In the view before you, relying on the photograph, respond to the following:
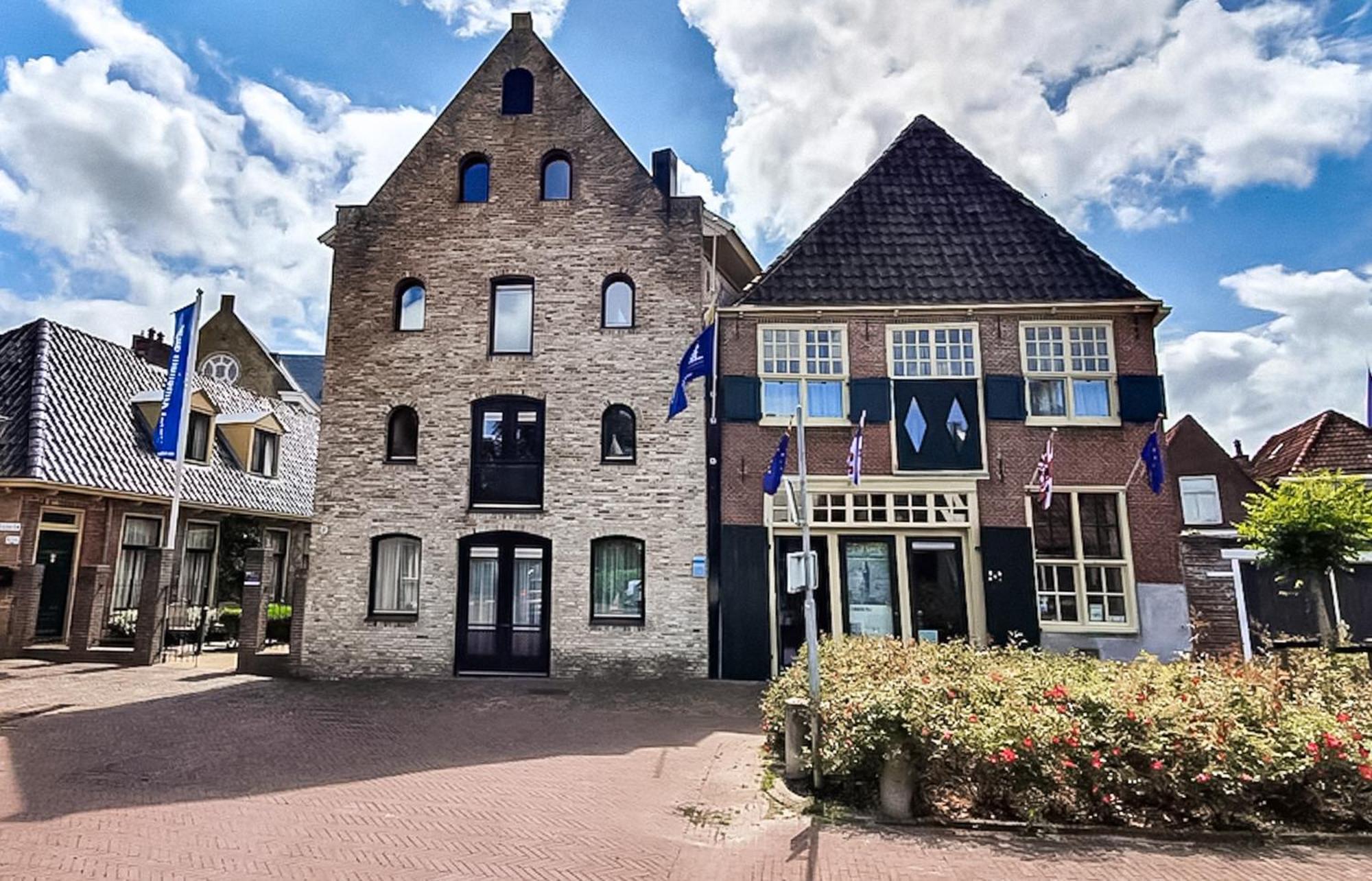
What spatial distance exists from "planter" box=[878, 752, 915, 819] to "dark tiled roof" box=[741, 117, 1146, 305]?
10346mm

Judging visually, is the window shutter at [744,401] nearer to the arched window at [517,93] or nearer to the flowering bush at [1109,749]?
the arched window at [517,93]

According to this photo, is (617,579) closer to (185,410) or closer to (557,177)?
(557,177)

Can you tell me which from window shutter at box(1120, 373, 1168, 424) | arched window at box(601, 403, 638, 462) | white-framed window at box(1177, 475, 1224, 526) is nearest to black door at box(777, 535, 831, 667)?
arched window at box(601, 403, 638, 462)

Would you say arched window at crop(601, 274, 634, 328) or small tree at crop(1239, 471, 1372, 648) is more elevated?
arched window at crop(601, 274, 634, 328)

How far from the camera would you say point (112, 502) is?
18922 mm

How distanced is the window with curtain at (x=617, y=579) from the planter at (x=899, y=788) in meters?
8.62

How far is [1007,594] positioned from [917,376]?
14.7 feet

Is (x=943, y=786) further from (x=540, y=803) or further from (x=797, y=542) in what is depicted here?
(x=797, y=542)

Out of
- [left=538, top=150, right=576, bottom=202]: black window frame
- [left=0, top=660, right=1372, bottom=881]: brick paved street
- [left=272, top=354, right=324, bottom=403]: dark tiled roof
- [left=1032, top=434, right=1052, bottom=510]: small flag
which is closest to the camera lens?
[left=0, top=660, right=1372, bottom=881]: brick paved street

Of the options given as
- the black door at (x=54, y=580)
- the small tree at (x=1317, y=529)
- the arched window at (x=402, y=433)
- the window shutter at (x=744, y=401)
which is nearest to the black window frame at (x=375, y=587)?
the arched window at (x=402, y=433)

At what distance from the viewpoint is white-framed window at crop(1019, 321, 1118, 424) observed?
15.6 metres

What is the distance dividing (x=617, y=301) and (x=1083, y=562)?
1049 centimetres

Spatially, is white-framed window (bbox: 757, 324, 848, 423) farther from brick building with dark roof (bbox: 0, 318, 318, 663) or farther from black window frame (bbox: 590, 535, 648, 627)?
brick building with dark roof (bbox: 0, 318, 318, 663)

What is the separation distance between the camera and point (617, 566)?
51.8 feet
